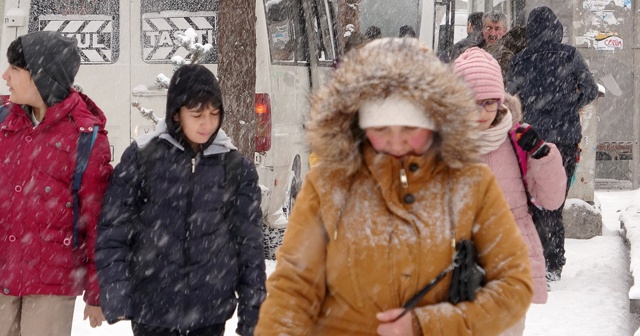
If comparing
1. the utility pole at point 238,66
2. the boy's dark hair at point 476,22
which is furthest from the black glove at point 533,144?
the boy's dark hair at point 476,22

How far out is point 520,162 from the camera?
482cm

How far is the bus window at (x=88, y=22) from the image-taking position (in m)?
9.33

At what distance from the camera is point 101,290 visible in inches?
167

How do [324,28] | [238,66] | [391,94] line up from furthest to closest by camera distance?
[324,28] < [238,66] < [391,94]

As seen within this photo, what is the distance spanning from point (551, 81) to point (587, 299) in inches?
65.4

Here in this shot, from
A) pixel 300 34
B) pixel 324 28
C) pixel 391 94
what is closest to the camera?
pixel 391 94

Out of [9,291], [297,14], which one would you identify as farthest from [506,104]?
[297,14]

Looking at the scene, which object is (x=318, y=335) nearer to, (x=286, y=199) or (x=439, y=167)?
(x=439, y=167)

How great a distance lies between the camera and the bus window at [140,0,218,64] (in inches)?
360

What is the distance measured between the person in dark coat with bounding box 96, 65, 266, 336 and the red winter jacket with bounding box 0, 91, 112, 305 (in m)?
0.20

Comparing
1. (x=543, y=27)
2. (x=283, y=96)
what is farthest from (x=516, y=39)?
(x=283, y=96)

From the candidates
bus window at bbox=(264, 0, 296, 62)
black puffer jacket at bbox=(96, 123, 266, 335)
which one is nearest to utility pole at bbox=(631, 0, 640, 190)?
bus window at bbox=(264, 0, 296, 62)

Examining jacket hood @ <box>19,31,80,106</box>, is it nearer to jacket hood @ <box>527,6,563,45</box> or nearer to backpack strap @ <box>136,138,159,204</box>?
backpack strap @ <box>136,138,159,204</box>

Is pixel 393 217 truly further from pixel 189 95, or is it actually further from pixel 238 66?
pixel 238 66
